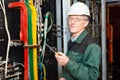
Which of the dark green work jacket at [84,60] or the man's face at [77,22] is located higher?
the man's face at [77,22]

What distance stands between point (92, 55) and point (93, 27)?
1.28 meters

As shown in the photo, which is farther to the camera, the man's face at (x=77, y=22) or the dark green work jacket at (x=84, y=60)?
the man's face at (x=77, y=22)

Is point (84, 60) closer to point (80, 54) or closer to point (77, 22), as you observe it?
point (80, 54)

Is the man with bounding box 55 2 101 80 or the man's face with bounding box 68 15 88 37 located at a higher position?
the man's face with bounding box 68 15 88 37

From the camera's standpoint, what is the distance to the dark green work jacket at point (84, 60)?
154 cm

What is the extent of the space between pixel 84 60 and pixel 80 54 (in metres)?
0.06

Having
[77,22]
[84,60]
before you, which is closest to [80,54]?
[84,60]

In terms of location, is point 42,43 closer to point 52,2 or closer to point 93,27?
point 52,2

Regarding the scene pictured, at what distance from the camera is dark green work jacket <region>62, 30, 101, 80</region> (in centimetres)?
154

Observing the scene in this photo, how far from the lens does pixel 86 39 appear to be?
1680 mm

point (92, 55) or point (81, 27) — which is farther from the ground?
point (81, 27)

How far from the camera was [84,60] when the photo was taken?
5.25ft

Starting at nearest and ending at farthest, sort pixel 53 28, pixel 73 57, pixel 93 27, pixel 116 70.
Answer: pixel 73 57 < pixel 53 28 < pixel 93 27 < pixel 116 70

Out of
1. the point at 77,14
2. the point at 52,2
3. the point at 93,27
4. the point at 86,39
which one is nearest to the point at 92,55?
the point at 86,39
